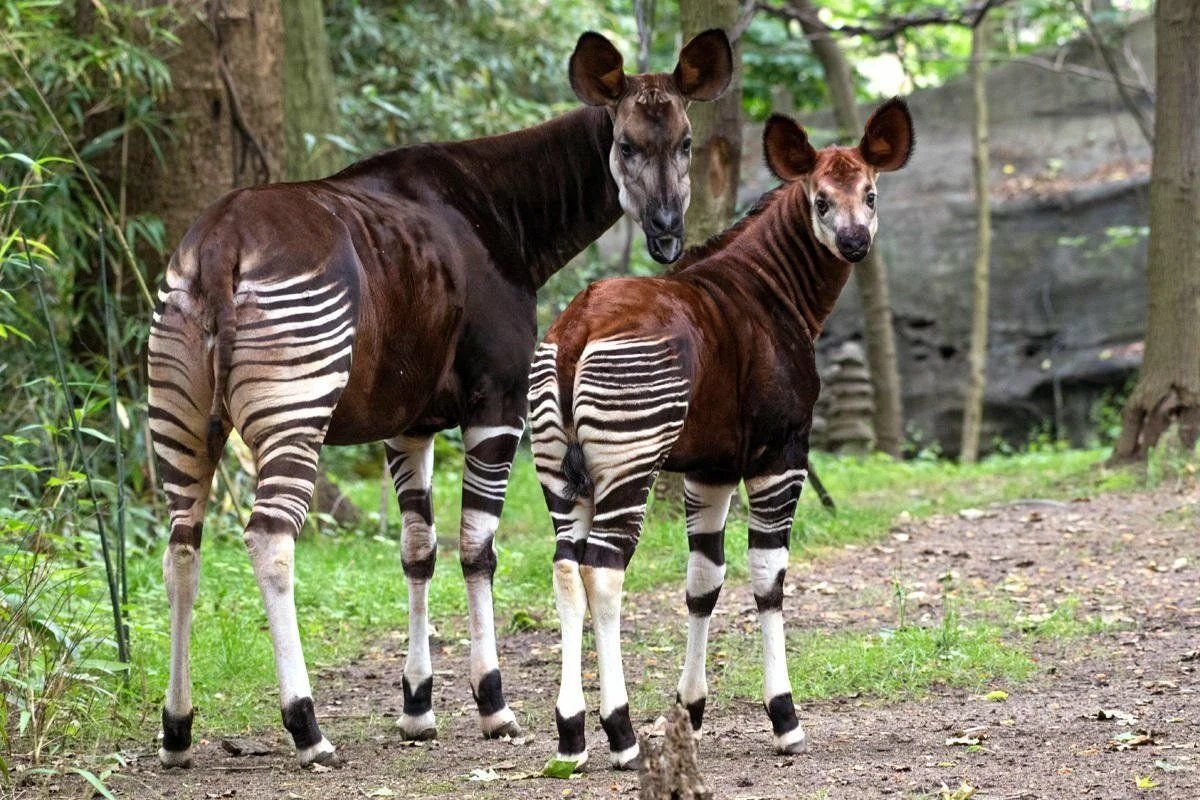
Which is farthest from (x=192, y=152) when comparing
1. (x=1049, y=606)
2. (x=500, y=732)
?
(x=1049, y=606)

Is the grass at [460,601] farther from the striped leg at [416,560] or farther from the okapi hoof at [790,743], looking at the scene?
the okapi hoof at [790,743]

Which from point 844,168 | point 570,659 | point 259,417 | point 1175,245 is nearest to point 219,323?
point 259,417

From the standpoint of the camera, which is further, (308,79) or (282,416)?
(308,79)

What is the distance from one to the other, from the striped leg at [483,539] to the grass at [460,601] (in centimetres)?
79

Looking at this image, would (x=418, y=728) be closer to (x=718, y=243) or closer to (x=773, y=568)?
(x=773, y=568)

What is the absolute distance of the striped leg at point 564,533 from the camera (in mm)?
3939

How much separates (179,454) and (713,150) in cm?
405

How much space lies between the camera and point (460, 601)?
671 centimetres

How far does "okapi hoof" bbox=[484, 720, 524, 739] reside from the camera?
466 centimetres

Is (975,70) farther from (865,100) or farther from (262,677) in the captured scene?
(262,677)

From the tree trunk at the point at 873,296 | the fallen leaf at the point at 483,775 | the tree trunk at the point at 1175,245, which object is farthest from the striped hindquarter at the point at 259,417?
the tree trunk at the point at 873,296

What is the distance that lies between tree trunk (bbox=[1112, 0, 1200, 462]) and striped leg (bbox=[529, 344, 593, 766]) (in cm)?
589

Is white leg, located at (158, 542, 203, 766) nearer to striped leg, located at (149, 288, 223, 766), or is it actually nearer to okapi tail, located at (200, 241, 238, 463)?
striped leg, located at (149, 288, 223, 766)

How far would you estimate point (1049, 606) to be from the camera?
20.3ft
